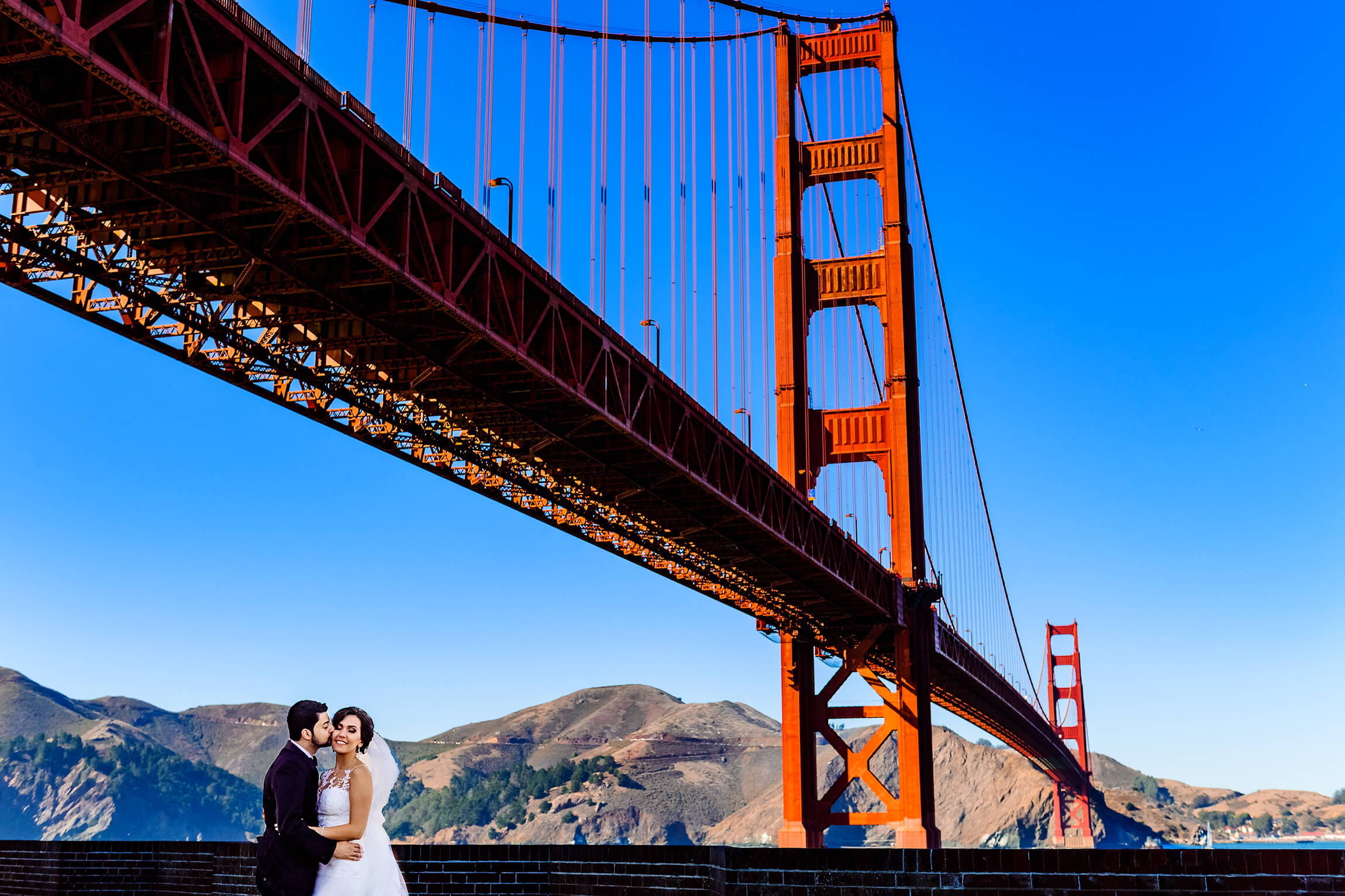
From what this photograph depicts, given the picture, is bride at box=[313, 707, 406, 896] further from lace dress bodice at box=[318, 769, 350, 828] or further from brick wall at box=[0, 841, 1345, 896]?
brick wall at box=[0, 841, 1345, 896]

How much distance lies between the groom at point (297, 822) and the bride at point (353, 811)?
1.7 inches

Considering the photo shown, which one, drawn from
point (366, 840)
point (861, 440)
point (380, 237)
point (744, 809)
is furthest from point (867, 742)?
point (744, 809)

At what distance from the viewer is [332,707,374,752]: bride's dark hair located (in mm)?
5738

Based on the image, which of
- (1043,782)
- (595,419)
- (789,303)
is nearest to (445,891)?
(595,419)

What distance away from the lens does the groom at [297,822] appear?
5.61 metres

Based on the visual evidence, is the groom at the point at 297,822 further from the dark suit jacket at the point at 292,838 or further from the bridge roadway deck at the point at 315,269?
the bridge roadway deck at the point at 315,269

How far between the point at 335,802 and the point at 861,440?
32.4 meters

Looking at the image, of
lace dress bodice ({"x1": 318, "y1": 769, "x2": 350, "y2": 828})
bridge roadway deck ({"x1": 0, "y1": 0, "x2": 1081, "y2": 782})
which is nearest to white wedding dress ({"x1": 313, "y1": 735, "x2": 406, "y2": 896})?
lace dress bodice ({"x1": 318, "y1": 769, "x2": 350, "y2": 828})

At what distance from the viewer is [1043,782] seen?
154 metres

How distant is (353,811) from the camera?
18.7 ft

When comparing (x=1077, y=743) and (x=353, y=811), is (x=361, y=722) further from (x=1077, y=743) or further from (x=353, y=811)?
(x=1077, y=743)

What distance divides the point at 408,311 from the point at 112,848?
6.25m

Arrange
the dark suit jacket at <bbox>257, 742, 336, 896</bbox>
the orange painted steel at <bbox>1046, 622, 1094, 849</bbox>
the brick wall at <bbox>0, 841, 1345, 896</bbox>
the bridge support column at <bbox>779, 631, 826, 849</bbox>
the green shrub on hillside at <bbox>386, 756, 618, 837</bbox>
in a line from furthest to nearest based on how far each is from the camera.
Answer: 1. the green shrub on hillside at <bbox>386, 756, 618, 837</bbox>
2. the orange painted steel at <bbox>1046, 622, 1094, 849</bbox>
3. the bridge support column at <bbox>779, 631, 826, 849</bbox>
4. the brick wall at <bbox>0, 841, 1345, 896</bbox>
5. the dark suit jacket at <bbox>257, 742, 336, 896</bbox>

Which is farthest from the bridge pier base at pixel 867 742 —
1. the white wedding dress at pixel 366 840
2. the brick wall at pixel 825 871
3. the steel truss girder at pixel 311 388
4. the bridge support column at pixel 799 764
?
the white wedding dress at pixel 366 840
